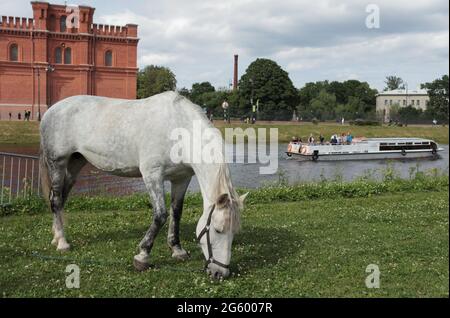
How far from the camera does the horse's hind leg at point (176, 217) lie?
6.99 meters

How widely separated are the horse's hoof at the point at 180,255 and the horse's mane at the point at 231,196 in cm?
172

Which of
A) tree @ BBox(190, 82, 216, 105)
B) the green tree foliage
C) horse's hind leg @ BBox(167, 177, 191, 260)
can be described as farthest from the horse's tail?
tree @ BBox(190, 82, 216, 105)

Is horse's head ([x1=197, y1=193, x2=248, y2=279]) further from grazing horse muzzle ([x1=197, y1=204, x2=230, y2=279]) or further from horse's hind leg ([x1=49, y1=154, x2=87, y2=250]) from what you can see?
horse's hind leg ([x1=49, y1=154, x2=87, y2=250])

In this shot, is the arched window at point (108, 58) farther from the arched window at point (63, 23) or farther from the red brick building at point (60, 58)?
the arched window at point (63, 23)

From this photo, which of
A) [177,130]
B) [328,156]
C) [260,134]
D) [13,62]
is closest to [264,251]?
[177,130]

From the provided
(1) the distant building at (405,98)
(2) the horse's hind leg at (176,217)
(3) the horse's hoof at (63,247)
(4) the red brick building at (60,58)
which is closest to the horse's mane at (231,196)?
(2) the horse's hind leg at (176,217)

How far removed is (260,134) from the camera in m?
49.4

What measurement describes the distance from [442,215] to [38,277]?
26.7 feet

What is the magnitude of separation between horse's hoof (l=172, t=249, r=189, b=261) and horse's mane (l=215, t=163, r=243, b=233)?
5.63ft

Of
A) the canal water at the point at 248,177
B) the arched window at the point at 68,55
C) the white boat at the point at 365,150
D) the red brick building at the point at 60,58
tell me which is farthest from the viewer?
the arched window at the point at 68,55

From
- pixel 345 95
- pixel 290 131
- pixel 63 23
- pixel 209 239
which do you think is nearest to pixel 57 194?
pixel 209 239

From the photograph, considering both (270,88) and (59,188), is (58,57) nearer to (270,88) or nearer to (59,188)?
(270,88)

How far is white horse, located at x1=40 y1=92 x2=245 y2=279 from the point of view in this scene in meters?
5.65
